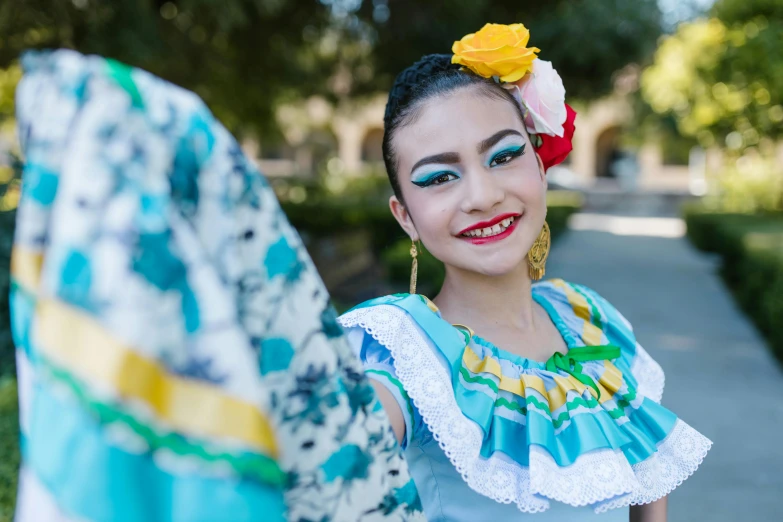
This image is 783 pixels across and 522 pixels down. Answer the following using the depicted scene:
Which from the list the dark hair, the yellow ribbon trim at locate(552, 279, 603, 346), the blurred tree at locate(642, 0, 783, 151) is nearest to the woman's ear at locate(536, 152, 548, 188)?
the dark hair

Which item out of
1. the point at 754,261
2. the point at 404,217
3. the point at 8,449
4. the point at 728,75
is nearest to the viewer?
the point at 404,217

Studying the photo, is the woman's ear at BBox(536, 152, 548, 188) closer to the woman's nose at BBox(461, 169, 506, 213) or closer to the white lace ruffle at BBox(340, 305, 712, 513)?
the woman's nose at BBox(461, 169, 506, 213)

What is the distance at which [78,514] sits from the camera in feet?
2.07

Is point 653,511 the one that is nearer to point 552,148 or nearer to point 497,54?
point 552,148

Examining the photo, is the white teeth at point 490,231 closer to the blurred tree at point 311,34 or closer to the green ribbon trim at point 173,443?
the green ribbon trim at point 173,443

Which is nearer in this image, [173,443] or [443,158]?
[173,443]

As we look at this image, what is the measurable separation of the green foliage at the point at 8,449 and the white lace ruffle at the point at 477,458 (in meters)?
1.78

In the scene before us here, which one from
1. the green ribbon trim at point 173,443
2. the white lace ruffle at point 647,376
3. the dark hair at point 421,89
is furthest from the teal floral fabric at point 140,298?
the white lace ruffle at point 647,376

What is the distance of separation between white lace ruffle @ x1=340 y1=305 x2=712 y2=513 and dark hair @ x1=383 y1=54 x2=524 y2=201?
0.37 m

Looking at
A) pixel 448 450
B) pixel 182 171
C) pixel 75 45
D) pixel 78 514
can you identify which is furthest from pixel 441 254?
pixel 75 45

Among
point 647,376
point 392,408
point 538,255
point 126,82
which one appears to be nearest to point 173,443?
point 126,82

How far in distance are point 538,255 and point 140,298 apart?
1217mm

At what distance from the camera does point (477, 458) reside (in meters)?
1.30

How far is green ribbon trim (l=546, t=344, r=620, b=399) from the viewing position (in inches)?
59.1
